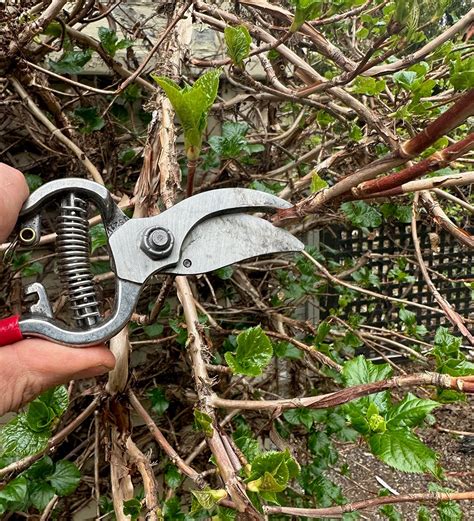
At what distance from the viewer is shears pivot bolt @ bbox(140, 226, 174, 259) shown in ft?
2.22

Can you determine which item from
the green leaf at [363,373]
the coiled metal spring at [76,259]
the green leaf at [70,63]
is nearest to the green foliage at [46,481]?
the coiled metal spring at [76,259]

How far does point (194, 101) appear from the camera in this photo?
609 mm

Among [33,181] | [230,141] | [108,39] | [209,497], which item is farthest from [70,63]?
[209,497]

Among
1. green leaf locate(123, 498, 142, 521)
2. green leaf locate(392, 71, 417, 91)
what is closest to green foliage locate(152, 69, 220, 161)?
green leaf locate(392, 71, 417, 91)

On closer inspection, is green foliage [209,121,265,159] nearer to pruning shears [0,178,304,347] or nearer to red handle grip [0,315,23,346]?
pruning shears [0,178,304,347]

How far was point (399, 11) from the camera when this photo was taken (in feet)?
2.24

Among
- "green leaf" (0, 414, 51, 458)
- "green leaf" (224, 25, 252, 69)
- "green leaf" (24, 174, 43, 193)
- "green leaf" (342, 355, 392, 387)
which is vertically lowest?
"green leaf" (0, 414, 51, 458)

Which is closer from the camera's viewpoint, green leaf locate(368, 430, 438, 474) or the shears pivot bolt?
green leaf locate(368, 430, 438, 474)

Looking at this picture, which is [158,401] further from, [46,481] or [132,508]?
[132,508]

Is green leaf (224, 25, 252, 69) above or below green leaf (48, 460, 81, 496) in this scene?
above

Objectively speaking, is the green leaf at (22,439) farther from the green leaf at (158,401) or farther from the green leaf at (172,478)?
the green leaf at (158,401)

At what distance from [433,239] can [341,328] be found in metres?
0.60

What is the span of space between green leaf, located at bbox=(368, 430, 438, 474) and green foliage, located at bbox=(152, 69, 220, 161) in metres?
0.41

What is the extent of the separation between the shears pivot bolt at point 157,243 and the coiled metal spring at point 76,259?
0.08m
